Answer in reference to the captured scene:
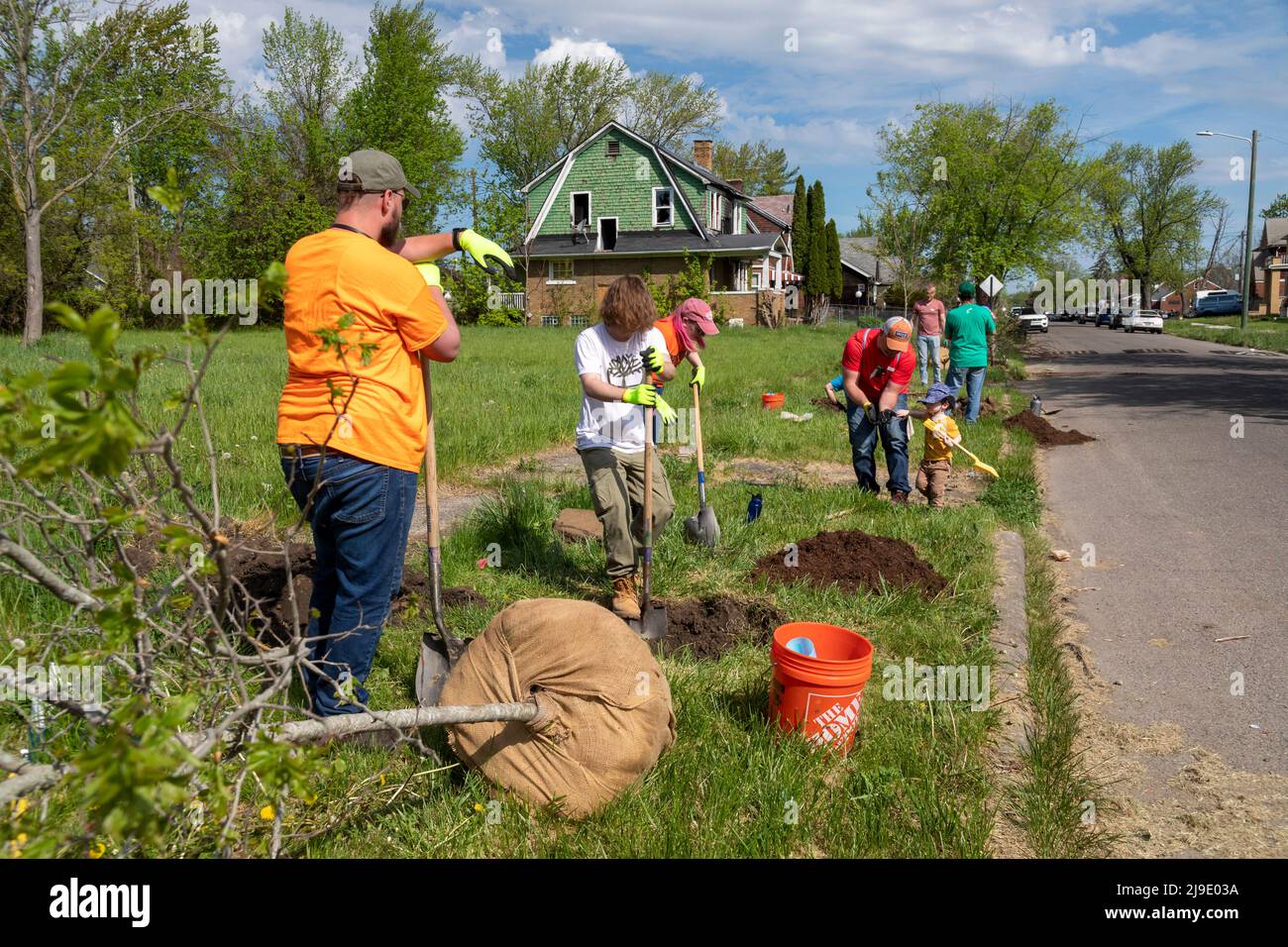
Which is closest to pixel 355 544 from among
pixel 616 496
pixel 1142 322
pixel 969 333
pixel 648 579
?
pixel 648 579

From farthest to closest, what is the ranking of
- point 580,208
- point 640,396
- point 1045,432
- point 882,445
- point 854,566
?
point 580,208 → point 1045,432 → point 882,445 → point 854,566 → point 640,396

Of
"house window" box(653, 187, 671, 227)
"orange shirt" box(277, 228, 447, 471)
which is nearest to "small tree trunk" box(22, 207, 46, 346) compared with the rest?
"orange shirt" box(277, 228, 447, 471)

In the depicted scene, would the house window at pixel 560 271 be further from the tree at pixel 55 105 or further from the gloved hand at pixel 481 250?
the gloved hand at pixel 481 250

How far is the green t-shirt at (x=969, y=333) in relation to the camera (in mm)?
12047

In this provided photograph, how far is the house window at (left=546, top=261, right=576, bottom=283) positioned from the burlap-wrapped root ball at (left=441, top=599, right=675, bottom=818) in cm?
4063

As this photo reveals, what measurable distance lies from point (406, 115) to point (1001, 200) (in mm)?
30361

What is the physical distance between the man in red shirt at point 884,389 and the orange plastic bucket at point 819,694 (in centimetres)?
388

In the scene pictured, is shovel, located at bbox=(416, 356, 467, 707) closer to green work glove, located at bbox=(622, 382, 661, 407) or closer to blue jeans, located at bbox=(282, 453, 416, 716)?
blue jeans, located at bbox=(282, 453, 416, 716)

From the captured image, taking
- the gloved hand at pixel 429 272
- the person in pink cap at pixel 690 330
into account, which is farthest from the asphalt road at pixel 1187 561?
the gloved hand at pixel 429 272

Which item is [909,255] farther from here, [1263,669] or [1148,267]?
[1148,267]

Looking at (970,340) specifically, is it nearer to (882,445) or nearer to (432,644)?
(882,445)

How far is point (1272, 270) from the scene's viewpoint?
7306 cm
